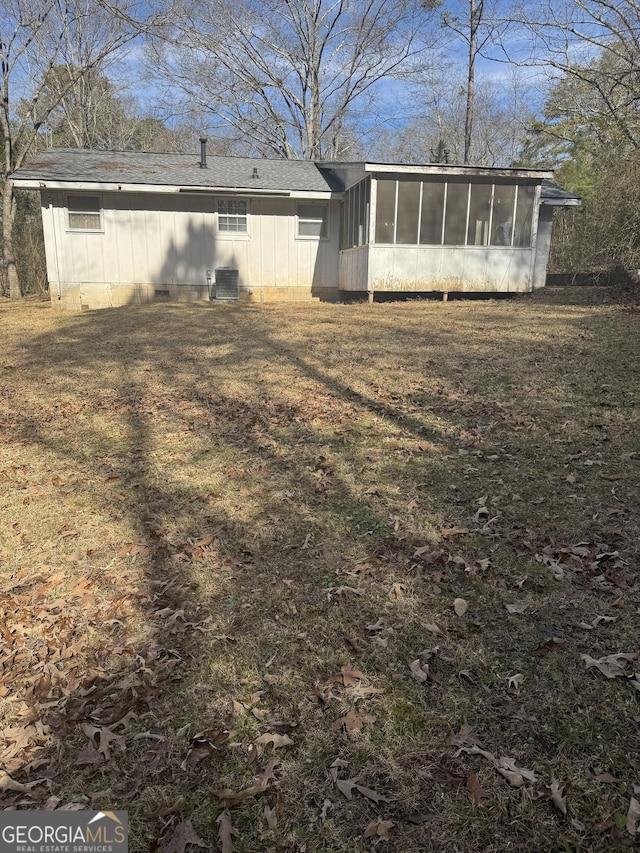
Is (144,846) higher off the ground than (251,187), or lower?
lower

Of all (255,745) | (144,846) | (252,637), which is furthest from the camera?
(252,637)

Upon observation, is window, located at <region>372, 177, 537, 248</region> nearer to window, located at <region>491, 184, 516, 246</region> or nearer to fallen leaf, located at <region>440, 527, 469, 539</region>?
window, located at <region>491, 184, 516, 246</region>

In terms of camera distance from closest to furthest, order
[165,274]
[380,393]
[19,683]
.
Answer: [19,683] < [380,393] < [165,274]

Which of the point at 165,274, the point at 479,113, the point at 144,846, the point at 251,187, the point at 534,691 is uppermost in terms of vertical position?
the point at 479,113

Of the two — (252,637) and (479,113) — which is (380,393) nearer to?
(252,637)

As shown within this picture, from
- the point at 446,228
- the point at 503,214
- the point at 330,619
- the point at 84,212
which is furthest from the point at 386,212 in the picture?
the point at 330,619

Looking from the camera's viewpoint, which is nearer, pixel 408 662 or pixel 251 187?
pixel 408 662

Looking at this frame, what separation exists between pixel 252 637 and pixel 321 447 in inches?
95.7

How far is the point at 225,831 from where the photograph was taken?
1730 mm

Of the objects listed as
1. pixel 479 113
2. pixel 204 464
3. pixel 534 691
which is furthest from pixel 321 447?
pixel 479 113

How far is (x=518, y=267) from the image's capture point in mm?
14539

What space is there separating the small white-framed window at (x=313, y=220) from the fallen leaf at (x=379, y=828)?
53.0 ft

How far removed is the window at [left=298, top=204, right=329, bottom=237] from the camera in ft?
53.7

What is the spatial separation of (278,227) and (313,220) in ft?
3.47
